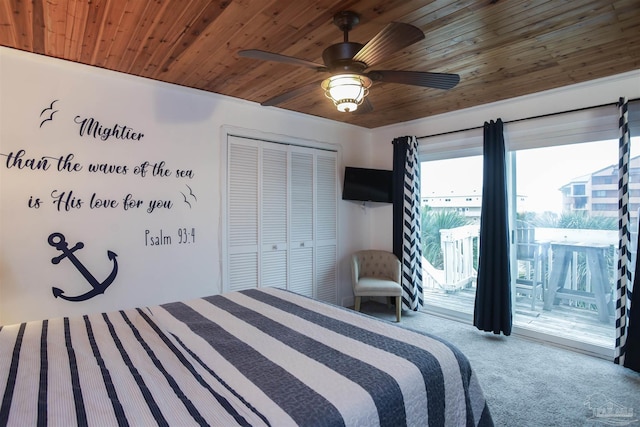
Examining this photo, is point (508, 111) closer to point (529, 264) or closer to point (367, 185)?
point (529, 264)

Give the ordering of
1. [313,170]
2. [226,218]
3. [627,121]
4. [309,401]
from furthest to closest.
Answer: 1. [313,170]
2. [226,218]
3. [627,121]
4. [309,401]

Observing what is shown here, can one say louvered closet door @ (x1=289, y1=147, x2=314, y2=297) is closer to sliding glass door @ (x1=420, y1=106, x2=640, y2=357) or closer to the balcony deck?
sliding glass door @ (x1=420, y1=106, x2=640, y2=357)

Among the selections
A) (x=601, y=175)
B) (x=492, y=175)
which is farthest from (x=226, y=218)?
(x=601, y=175)

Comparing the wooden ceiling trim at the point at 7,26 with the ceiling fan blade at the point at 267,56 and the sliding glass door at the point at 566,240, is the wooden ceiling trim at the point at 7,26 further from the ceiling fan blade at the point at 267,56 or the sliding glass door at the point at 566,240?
the sliding glass door at the point at 566,240

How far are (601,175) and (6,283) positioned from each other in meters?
4.99

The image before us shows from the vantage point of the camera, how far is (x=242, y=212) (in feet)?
11.7

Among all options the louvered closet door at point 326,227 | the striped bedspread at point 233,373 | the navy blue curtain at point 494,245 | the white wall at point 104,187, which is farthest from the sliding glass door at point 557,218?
the white wall at point 104,187

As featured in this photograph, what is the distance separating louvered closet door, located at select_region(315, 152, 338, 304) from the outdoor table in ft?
Result: 7.90

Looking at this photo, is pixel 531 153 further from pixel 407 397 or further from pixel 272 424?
pixel 272 424

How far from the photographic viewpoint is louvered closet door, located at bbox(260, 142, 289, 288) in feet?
12.3

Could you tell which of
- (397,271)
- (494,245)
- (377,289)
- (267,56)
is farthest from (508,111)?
(267,56)

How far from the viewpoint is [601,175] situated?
3.13 metres
